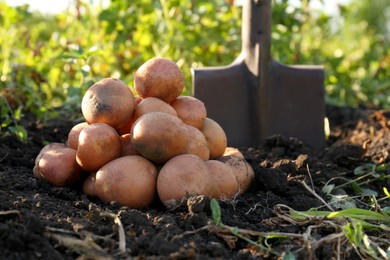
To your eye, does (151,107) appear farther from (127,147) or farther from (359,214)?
(359,214)

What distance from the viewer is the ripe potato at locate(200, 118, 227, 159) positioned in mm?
2217

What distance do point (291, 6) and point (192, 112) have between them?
2491mm

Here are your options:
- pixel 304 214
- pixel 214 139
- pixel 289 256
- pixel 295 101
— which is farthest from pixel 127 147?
pixel 295 101

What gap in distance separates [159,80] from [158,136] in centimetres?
30

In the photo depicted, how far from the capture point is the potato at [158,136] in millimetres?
1934

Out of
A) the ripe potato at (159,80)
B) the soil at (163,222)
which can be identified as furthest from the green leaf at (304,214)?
the ripe potato at (159,80)

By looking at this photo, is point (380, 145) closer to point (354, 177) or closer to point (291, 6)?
point (354, 177)

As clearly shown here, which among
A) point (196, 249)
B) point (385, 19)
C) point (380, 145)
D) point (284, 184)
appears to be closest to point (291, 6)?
point (380, 145)

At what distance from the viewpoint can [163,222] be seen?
1.75m

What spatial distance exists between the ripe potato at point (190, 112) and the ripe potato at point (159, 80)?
4 centimetres

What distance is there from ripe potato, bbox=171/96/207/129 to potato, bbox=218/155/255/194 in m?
0.15

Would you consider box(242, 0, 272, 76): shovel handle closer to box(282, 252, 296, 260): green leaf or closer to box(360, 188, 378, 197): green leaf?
box(360, 188, 378, 197): green leaf

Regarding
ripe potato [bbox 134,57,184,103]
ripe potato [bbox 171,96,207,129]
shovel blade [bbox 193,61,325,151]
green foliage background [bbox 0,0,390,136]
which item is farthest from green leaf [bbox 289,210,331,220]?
green foliage background [bbox 0,0,390,136]

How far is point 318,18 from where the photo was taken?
4.93 metres
